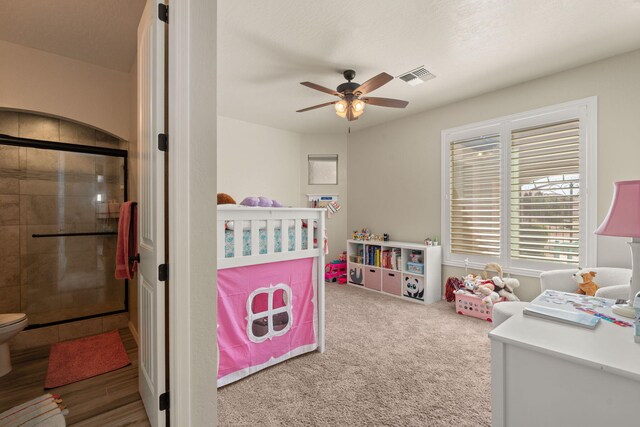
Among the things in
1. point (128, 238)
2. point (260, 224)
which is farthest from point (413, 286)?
point (128, 238)

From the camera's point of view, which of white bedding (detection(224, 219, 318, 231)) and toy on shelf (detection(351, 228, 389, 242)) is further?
toy on shelf (detection(351, 228, 389, 242))

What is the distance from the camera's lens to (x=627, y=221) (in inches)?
50.9

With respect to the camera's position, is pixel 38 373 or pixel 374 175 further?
pixel 374 175

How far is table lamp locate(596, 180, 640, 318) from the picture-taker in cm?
128

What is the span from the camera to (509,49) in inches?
100

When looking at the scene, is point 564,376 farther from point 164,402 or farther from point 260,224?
point 260,224

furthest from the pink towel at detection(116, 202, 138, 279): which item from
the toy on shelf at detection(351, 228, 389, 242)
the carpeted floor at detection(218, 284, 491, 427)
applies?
the toy on shelf at detection(351, 228, 389, 242)

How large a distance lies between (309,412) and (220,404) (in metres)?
0.54

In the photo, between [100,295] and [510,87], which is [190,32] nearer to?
[100,295]

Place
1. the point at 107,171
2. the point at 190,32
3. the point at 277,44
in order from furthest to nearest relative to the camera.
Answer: the point at 107,171, the point at 277,44, the point at 190,32

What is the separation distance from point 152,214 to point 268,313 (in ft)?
3.66

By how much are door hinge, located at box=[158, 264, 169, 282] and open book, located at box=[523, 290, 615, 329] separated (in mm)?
1637

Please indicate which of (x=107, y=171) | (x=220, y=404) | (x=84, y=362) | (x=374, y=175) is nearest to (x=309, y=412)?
(x=220, y=404)

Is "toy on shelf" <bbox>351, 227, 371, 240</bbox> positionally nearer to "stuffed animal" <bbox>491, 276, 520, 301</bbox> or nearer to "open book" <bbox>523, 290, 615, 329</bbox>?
"stuffed animal" <bbox>491, 276, 520, 301</bbox>
